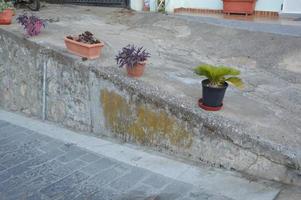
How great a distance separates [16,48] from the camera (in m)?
6.86

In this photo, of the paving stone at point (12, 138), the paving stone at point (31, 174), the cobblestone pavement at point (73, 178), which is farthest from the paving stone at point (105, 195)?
the paving stone at point (12, 138)

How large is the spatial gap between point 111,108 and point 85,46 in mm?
981

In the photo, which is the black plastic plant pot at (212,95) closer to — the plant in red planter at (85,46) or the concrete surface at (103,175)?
the concrete surface at (103,175)

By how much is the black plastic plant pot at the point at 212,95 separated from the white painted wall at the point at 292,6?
4500mm

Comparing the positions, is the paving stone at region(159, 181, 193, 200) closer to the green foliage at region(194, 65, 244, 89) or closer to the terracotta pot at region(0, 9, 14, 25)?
the green foliage at region(194, 65, 244, 89)

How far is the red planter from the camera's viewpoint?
8.52 meters

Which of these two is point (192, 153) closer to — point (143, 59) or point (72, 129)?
point (143, 59)

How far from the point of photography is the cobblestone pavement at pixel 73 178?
13.6 ft

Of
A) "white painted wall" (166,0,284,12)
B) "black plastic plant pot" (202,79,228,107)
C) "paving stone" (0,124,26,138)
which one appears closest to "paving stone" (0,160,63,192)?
"paving stone" (0,124,26,138)

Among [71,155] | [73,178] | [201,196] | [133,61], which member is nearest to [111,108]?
[133,61]

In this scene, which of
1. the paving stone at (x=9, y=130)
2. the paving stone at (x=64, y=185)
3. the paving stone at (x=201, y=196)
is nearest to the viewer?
the paving stone at (x=201, y=196)

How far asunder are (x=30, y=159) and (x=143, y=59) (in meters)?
1.82

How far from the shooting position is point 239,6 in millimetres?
8578

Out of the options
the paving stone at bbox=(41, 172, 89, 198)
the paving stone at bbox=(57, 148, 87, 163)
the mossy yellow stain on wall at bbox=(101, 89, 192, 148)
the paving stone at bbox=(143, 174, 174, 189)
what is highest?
the mossy yellow stain on wall at bbox=(101, 89, 192, 148)
